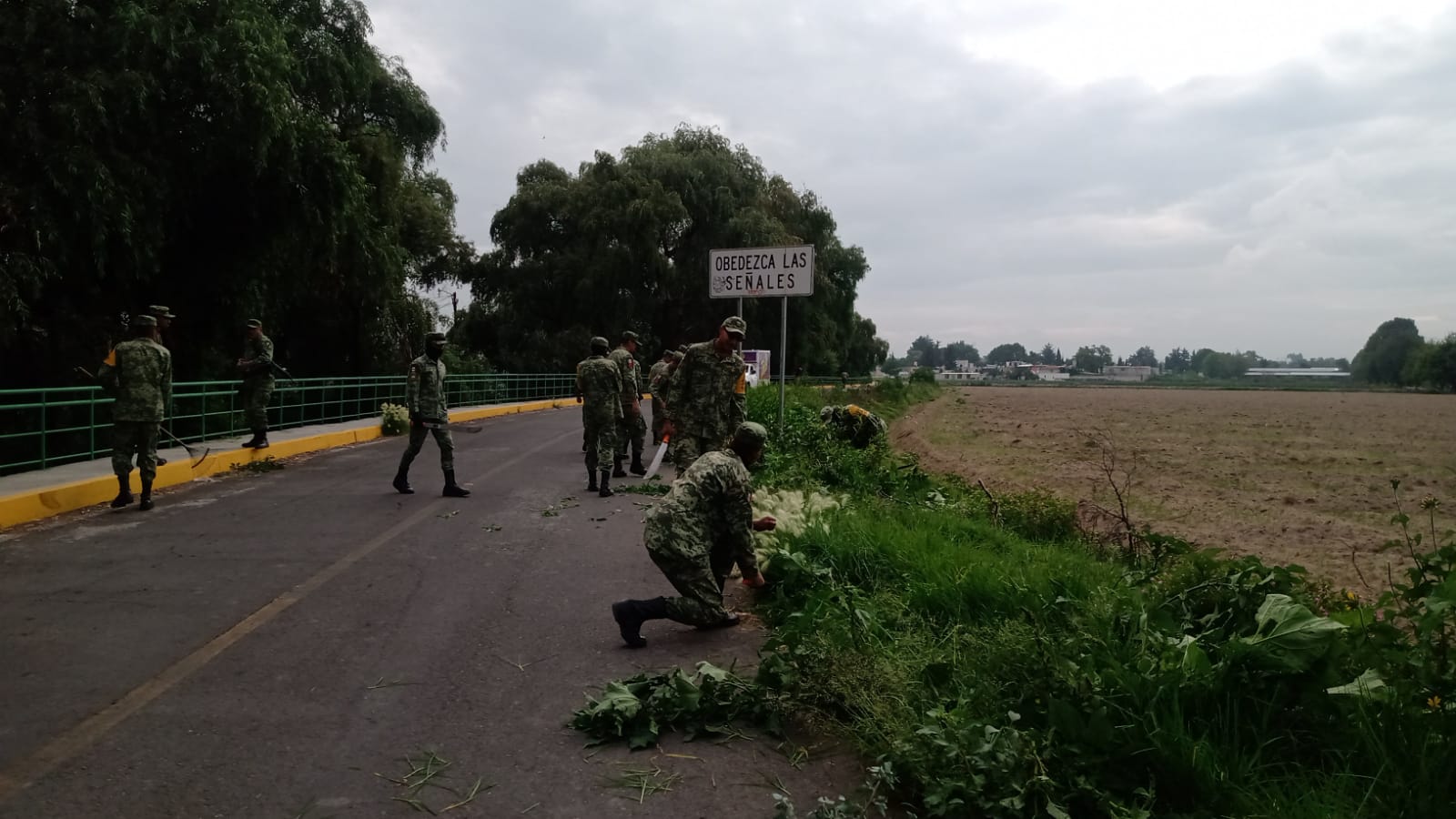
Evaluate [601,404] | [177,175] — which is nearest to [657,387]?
[601,404]

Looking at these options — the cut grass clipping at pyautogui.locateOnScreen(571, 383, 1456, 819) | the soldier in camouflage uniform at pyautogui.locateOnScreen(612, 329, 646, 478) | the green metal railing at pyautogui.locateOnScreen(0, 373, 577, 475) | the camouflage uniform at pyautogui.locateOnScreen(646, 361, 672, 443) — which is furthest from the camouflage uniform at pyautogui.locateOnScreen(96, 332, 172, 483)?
the cut grass clipping at pyautogui.locateOnScreen(571, 383, 1456, 819)

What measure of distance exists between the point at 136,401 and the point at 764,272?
707 cm

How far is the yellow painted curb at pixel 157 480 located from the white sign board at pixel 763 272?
6.92m

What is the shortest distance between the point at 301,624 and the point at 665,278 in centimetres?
3579

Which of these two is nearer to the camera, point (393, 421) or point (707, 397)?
point (707, 397)

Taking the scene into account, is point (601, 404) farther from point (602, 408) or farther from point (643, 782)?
point (643, 782)

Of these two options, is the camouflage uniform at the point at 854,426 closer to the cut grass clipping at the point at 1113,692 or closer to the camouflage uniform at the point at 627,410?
the camouflage uniform at the point at 627,410

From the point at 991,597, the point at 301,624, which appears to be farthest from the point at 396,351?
the point at 991,597

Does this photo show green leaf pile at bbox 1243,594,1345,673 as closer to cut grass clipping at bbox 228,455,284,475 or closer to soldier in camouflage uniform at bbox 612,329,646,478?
soldier in camouflage uniform at bbox 612,329,646,478

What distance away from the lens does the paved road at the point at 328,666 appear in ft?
11.4

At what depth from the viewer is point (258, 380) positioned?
13586 mm

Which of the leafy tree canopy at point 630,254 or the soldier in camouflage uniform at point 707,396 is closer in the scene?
the soldier in camouflage uniform at point 707,396

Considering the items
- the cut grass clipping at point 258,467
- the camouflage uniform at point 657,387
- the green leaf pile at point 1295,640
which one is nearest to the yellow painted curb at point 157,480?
the cut grass clipping at point 258,467

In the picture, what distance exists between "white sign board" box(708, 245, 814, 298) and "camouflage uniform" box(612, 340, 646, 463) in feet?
4.81
